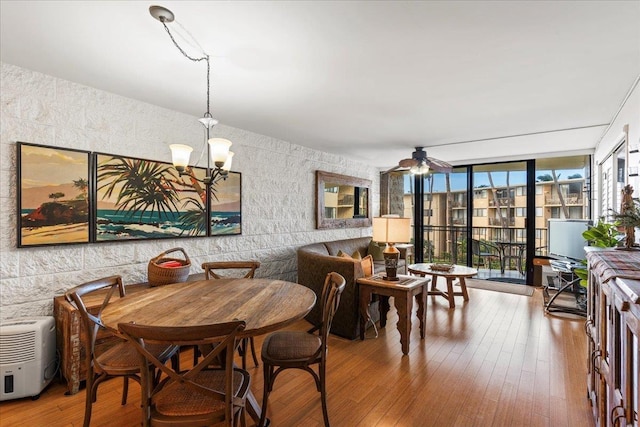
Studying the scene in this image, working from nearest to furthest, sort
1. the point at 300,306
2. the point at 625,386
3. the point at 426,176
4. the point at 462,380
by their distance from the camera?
1. the point at 625,386
2. the point at 300,306
3. the point at 462,380
4. the point at 426,176

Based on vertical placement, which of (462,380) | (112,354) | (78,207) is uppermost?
(78,207)

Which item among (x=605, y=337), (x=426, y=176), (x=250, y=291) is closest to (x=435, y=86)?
(x=605, y=337)

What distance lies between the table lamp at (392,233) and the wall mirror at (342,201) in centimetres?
198

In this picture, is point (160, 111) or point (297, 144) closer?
point (160, 111)

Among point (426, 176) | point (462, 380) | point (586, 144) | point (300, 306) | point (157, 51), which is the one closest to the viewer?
point (300, 306)

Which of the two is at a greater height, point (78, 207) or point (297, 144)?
point (297, 144)

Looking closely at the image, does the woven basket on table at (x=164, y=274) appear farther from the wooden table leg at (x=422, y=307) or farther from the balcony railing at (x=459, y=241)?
the balcony railing at (x=459, y=241)

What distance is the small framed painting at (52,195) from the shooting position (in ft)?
7.59

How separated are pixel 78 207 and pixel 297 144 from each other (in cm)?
289

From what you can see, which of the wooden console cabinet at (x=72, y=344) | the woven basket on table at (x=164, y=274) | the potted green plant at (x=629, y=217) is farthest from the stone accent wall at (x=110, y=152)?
the potted green plant at (x=629, y=217)

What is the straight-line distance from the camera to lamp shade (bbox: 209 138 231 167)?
205 centimetres

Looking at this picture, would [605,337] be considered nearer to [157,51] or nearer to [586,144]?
[157,51]

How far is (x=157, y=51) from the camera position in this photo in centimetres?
204

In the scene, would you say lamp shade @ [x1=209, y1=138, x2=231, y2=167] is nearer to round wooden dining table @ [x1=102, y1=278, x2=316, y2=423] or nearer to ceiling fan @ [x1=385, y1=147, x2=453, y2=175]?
round wooden dining table @ [x1=102, y1=278, x2=316, y2=423]
